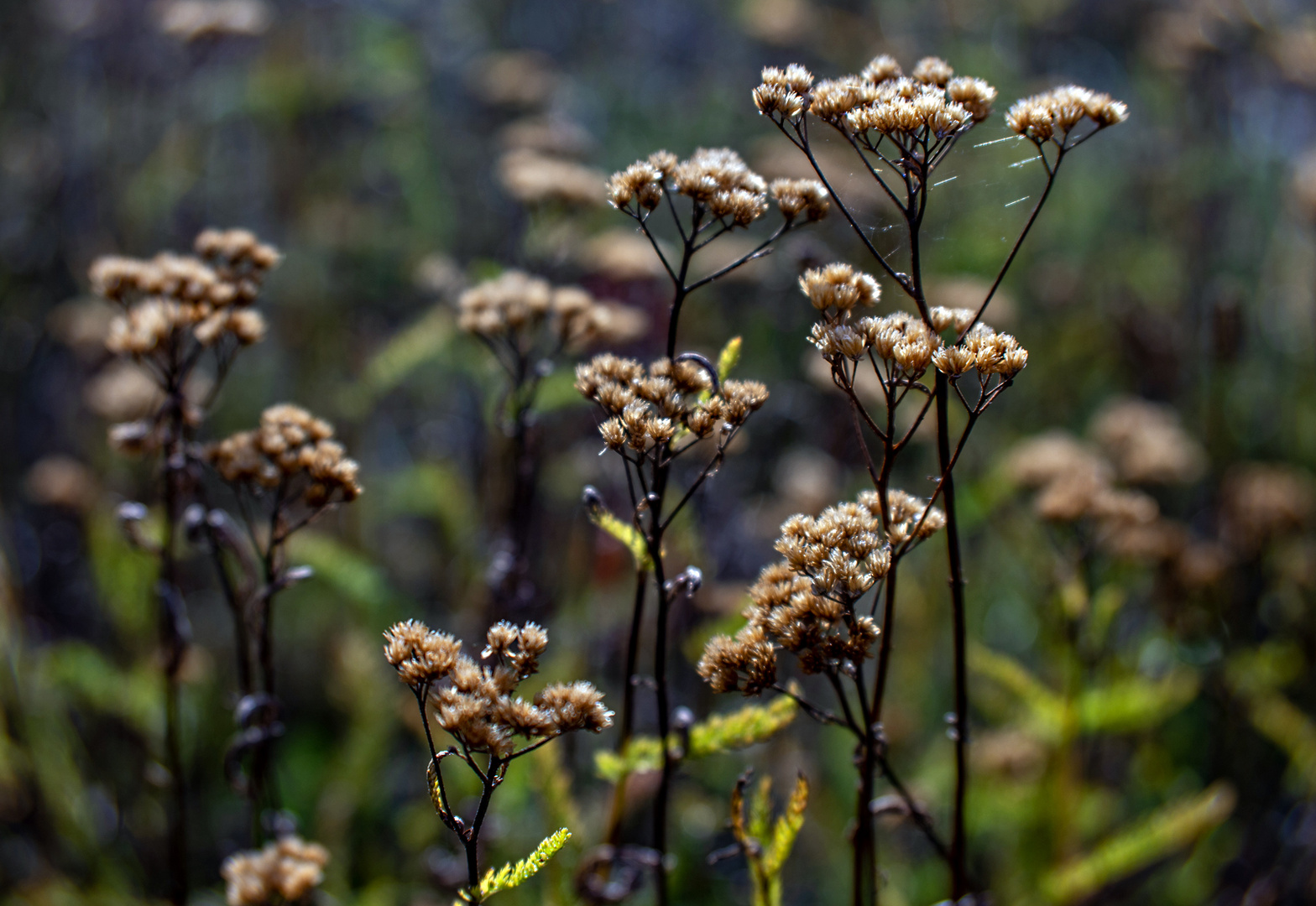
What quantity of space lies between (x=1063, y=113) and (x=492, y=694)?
1.19m

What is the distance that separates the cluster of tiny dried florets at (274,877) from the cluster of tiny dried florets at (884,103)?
4.85 ft

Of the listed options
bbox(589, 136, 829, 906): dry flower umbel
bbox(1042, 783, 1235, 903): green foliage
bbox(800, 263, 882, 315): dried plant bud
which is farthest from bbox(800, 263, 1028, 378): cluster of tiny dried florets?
bbox(1042, 783, 1235, 903): green foliage

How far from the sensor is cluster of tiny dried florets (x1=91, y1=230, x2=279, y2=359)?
6.39ft

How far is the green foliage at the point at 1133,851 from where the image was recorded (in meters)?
2.18

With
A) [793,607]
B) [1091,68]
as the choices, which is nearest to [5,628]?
[793,607]

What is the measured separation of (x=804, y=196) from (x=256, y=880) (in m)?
1.48

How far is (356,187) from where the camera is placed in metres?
5.81

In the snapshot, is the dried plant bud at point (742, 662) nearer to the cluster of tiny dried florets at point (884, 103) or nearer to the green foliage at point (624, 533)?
the green foliage at point (624, 533)

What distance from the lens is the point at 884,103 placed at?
1.47 meters

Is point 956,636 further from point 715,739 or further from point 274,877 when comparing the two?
point 274,877

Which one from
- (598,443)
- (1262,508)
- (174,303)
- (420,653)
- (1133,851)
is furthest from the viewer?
(598,443)

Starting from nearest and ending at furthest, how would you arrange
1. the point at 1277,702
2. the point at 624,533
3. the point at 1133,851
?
the point at 624,533
the point at 1133,851
the point at 1277,702

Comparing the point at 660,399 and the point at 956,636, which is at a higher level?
the point at 660,399

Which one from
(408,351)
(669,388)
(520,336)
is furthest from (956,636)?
(408,351)
